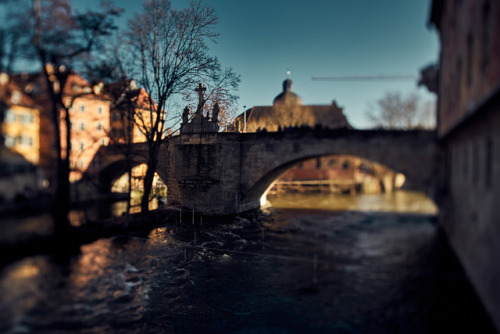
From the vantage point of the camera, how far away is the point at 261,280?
429 cm

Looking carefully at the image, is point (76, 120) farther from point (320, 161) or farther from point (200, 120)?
point (320, 161)

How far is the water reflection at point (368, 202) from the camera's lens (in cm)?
395

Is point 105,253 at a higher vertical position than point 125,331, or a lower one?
higher

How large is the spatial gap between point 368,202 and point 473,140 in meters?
2.21

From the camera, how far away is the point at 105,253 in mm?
2770

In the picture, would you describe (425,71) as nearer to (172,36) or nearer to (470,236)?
(470,236)

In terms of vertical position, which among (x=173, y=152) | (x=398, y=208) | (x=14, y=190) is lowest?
(x=398, y=208)

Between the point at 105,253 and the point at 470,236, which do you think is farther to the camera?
the point at 470,236

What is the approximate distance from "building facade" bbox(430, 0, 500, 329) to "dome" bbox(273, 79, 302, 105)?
2035 millimetres

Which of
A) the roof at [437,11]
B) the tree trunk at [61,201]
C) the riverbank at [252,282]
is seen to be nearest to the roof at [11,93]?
the tree trunk at [61,201]

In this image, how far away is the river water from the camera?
188cm

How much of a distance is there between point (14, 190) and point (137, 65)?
7.77ft

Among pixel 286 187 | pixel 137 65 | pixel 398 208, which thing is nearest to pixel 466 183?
pixel 398 208

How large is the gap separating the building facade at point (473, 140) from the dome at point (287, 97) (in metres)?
2.03
